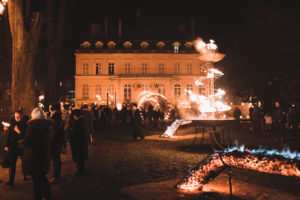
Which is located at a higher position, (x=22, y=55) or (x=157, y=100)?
(x=22, y=55)

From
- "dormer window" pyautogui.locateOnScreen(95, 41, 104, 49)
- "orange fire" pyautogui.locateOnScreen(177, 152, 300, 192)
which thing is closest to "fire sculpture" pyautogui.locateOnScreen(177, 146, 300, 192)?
"orange fire" pyautogui.locateOnScreen(177, 152, 300, 192)

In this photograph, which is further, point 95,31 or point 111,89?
point 95,31

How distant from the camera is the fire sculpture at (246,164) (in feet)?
16.4

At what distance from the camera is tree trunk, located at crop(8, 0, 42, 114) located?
938cm

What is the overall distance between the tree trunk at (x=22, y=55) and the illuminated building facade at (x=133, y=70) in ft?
144

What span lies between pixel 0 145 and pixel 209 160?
863cm

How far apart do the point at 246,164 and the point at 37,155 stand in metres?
3.48

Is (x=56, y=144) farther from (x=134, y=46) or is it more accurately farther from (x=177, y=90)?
(x=134, y=46)

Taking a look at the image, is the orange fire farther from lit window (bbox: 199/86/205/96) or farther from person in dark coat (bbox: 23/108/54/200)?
lit window (bbox: 199/86/205/96)

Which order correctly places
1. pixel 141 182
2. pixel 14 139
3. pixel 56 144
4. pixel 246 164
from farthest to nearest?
pixel 56 144 → pixel 141 182 → pixel 14 139 → pixel 246 164

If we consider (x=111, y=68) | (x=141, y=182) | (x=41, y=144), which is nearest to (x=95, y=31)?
(x=111, y=68)

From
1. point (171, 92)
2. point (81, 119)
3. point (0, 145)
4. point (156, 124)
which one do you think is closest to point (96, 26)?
point (171, 92)

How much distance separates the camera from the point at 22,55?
9500 mm

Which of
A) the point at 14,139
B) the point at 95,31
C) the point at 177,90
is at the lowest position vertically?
the point at 14,139
